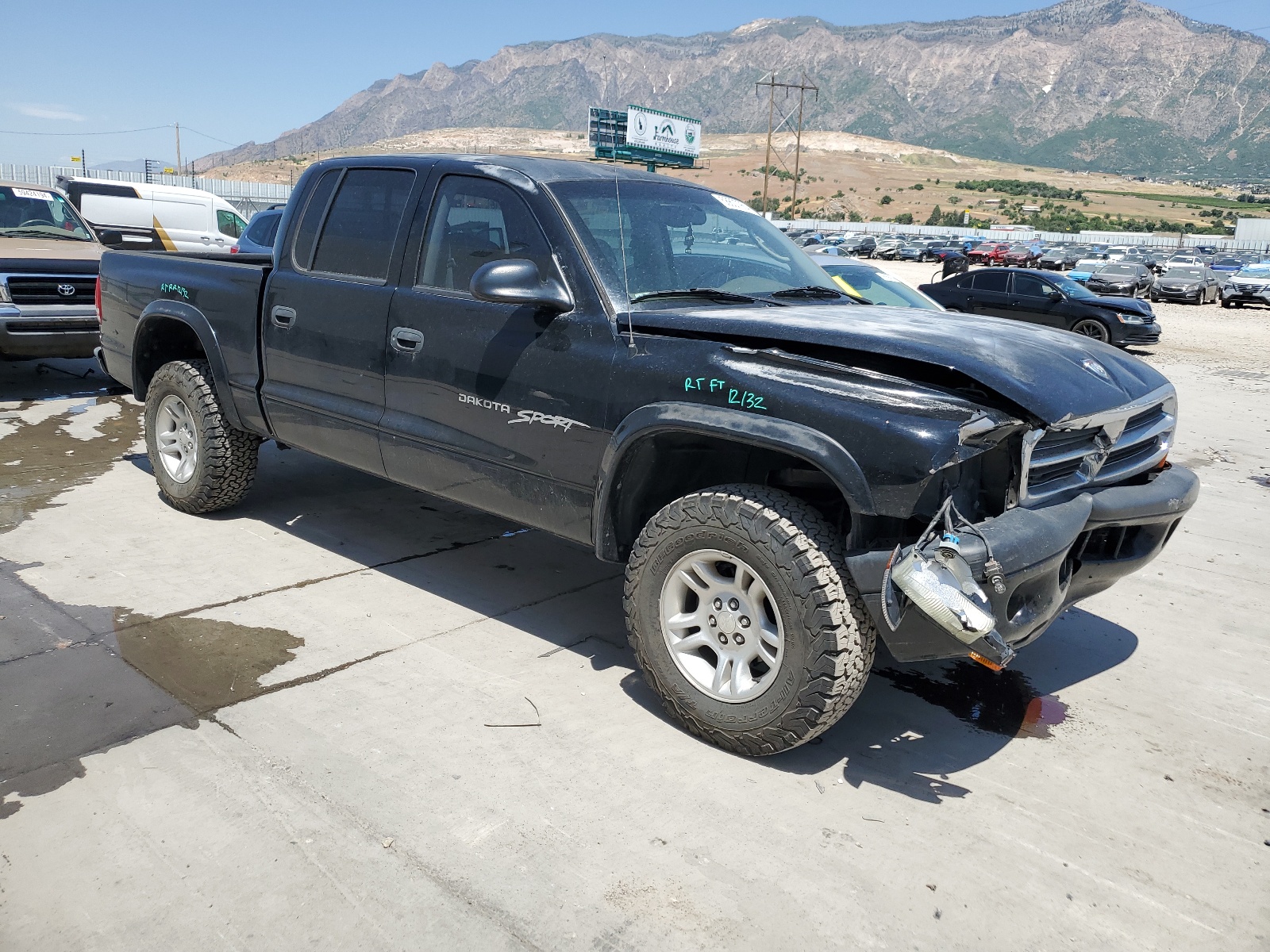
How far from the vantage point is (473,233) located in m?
4.06

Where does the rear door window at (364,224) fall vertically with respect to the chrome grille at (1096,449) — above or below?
above

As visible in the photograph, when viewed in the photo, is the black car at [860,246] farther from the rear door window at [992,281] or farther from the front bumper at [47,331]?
the front bumper at [47,331]

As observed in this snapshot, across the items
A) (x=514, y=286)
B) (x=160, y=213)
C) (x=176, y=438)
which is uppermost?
(x=160, y=213)

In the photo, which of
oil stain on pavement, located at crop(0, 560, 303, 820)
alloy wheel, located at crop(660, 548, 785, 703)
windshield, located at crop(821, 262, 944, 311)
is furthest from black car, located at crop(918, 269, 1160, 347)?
oil stain on pavement, located at crop(0, 560, 303, 820)

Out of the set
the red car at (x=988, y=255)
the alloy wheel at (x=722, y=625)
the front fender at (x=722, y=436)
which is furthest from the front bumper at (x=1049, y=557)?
the red car at (x=988, y=255)

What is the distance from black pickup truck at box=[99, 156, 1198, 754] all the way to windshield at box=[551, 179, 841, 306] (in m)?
0.01

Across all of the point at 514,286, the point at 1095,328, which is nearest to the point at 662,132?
the point at 1095,328

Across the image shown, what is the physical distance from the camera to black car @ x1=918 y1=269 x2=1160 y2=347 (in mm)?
18047

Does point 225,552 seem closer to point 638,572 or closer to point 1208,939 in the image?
point 638,572

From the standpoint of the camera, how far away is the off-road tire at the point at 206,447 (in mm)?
5316

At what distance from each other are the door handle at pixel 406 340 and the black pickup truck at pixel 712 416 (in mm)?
11

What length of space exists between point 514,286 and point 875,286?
645 cm

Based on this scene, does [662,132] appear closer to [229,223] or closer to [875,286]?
[229,223]

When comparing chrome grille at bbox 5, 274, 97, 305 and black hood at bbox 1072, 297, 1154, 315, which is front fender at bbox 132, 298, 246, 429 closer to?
chrome grille at bbox 5, 274, 97, 305
